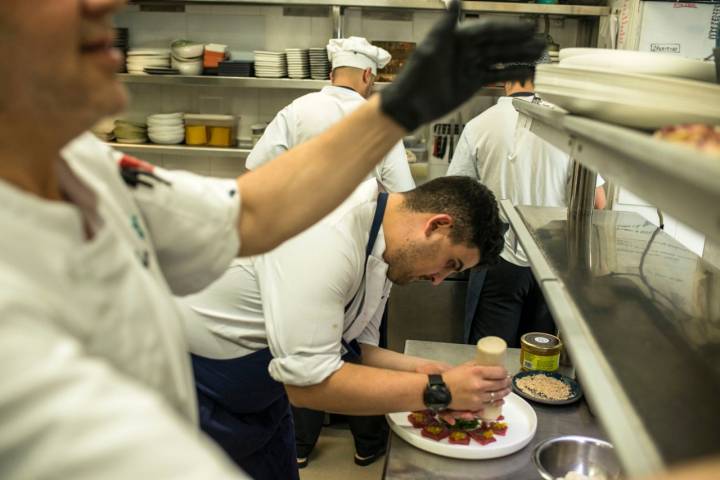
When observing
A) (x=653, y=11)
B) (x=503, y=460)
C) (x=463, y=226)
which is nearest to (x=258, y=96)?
(x=653, y=11)

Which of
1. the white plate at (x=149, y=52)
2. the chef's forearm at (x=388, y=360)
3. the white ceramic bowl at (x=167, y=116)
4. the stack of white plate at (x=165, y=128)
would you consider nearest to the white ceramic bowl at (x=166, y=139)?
the stack of white plate at (x=165, y=128)

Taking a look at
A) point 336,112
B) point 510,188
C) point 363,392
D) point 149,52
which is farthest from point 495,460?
point 149,52

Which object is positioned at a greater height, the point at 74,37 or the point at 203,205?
the point at 74,37

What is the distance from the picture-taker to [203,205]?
1.08 m

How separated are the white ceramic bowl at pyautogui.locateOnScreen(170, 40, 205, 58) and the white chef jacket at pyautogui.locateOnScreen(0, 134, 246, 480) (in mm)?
3265

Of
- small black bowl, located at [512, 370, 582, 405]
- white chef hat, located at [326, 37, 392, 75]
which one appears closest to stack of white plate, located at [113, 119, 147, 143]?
white chef hat, located at [326, 37, 392, 75]

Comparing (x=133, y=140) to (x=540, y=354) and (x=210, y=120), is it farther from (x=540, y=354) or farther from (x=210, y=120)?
(x=540, y=354)

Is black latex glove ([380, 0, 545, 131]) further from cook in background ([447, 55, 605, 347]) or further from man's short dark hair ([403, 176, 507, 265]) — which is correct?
cook in background ([447, 55, 605, 347])

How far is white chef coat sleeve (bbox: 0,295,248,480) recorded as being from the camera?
0.54m

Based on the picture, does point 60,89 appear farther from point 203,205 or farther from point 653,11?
point 653,11

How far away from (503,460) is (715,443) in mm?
940

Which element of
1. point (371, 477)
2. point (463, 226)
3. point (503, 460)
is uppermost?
point (463, 226)

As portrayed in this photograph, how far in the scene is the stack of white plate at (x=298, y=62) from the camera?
3.99 m

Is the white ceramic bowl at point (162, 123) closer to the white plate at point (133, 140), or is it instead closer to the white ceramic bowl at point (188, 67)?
the white plate at point (133, 140)
